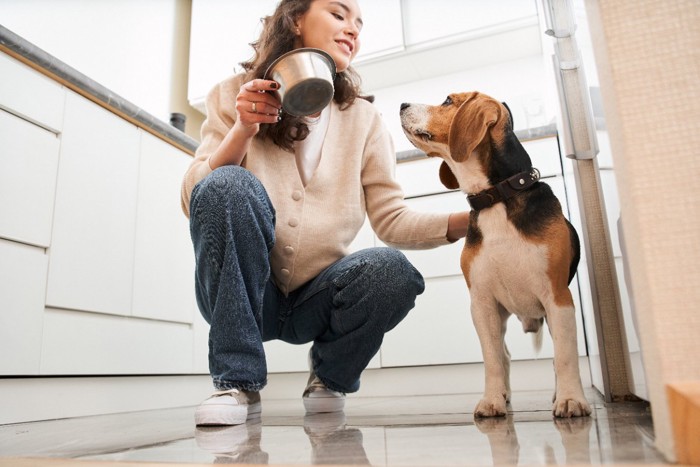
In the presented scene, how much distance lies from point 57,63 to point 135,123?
38cm

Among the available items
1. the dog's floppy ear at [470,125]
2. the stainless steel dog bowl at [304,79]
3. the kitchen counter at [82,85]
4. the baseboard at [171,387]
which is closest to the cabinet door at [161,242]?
the kitchen counter at [82,85]

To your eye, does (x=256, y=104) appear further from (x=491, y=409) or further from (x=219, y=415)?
(x=491, y=409)

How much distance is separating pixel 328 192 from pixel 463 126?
44 centimetres

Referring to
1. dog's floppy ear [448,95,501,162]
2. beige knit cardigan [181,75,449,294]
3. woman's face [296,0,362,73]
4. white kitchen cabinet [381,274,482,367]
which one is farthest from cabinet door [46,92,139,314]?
dog's floppy ear [448,95,501,162]

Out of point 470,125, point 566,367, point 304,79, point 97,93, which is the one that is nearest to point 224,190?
point 304,79

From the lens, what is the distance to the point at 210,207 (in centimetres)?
118

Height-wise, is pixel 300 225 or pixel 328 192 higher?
pixel 328 192

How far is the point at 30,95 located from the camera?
5.39ft

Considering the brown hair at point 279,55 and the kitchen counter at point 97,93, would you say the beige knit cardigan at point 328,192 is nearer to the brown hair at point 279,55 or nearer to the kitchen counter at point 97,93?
the brown hair at point 279,55

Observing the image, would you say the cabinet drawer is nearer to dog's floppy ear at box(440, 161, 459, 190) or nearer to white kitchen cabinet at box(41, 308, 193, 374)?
white kitchen cabinet at box(41, 308, 193, 374)

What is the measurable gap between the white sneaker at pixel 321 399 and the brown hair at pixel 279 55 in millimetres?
619

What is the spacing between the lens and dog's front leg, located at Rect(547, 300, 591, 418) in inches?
36.5

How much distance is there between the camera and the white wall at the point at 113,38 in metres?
2.47

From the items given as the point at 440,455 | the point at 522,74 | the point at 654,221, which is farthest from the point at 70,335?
the point at 522,74
